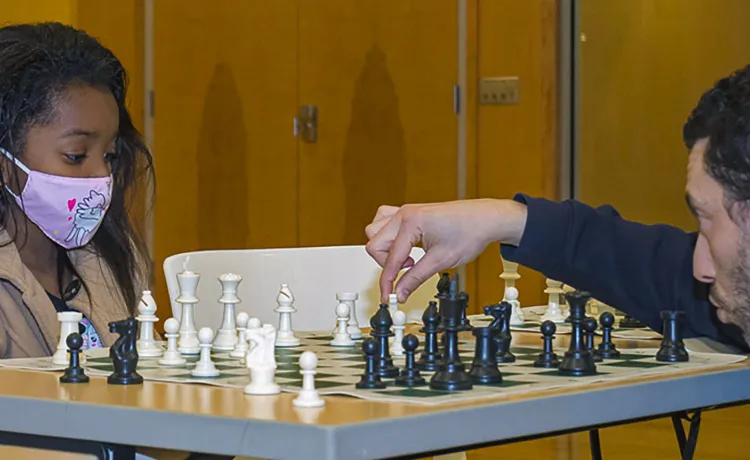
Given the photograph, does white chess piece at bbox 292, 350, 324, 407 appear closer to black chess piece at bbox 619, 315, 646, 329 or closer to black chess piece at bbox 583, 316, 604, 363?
black chess piece at bbox 583, 316, 604, 363

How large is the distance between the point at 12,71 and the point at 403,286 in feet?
3.32

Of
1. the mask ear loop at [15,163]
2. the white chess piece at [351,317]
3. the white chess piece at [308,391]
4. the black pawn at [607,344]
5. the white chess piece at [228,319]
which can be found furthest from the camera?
the mask ear loop at [15,163]

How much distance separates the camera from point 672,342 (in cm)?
157

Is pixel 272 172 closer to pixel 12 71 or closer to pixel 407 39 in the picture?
pixel 407 39

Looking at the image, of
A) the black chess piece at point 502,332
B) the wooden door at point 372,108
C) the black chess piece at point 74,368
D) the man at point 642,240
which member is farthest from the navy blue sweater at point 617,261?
the wooden door at point 372,108

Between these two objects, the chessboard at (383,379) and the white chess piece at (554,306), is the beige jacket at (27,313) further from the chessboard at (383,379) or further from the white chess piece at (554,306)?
the white chess piece at (554,306)

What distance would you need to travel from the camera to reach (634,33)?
18.1ft

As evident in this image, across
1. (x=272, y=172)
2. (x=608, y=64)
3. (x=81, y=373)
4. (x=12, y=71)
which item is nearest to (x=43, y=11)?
(x=272, y=172)

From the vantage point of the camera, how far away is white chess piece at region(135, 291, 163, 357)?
164 cm

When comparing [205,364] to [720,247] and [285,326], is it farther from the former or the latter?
[720,247]

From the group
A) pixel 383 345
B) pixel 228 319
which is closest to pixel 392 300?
pixel 228 319

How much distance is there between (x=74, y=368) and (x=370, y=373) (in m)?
0.34

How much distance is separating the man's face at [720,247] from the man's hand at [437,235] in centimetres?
31

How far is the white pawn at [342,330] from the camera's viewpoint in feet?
5.80
